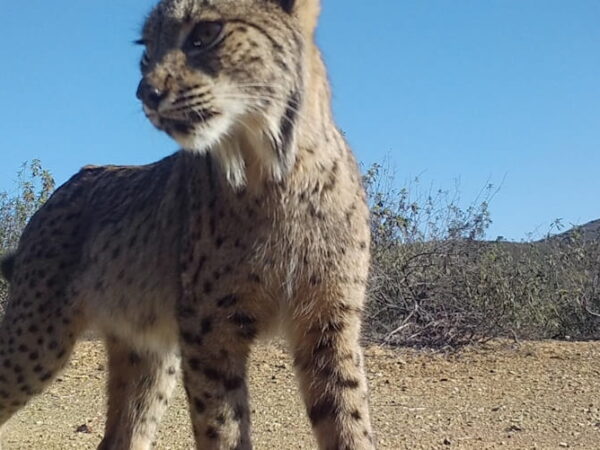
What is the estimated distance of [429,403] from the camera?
7016mm

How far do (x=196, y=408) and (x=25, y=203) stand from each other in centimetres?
866

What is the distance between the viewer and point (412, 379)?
788 cm

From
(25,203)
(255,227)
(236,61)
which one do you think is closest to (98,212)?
(255,227)

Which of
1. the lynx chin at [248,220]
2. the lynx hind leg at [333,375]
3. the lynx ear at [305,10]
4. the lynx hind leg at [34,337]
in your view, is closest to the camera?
the lynx chin at [248,220]

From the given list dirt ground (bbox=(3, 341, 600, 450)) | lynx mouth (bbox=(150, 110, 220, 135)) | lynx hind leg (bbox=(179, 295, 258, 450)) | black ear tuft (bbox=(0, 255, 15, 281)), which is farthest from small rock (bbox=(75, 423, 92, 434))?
lynx mouth (bbox=(150, 110, 220, 135))

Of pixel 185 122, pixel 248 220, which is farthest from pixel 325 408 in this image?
pixel 185 122

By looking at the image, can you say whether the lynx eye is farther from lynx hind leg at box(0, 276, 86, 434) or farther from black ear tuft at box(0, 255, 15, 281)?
black ear tuft at box(0, 255, 15, 281)

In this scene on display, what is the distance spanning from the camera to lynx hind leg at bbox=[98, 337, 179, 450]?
5.64m

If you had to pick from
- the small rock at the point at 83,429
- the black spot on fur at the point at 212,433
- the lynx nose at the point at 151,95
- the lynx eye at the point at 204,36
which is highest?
the lynx eye at the point at 204,36

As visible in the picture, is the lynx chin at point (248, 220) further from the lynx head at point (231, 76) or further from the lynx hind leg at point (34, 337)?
the lynx hind leg at point (34, 337)

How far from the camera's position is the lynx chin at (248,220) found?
3.88 m

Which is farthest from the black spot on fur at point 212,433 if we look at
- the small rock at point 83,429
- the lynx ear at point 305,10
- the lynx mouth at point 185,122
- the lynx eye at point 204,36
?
the small rock at point 83,429

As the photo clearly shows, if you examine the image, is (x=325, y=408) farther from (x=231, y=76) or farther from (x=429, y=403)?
(x=429, y=403)

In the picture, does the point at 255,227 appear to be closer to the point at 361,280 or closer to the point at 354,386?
the point at 361,280
